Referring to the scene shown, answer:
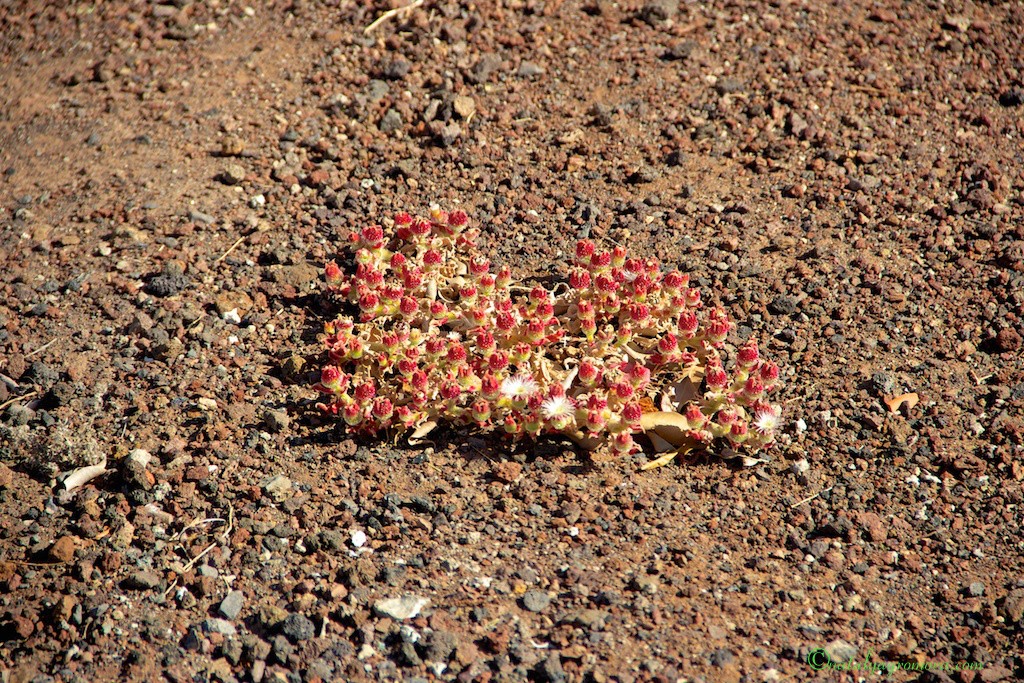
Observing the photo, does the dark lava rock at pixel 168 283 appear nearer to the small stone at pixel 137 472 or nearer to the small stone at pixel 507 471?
the small stone at pixel 137 472

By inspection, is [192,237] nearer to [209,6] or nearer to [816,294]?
[209,6]

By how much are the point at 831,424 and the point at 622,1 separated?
282 centimetres

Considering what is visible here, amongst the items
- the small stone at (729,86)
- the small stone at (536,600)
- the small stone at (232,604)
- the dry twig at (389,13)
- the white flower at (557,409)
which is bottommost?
the small stone at (536,600)

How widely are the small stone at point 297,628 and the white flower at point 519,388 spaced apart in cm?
97

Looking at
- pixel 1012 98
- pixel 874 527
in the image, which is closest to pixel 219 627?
pixel 874 527

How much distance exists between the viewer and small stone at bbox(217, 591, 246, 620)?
255 cm

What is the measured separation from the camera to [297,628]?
8.20 ft

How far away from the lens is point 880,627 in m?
2.58

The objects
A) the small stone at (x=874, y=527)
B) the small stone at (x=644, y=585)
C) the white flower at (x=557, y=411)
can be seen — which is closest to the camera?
the small stone at (x=644, y=585)

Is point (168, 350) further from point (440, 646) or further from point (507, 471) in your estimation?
point (440, 646)

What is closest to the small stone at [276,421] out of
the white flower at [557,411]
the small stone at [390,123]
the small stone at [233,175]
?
the white flower at [557,411]

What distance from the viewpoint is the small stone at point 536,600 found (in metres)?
2.61

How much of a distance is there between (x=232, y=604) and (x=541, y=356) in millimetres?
1329

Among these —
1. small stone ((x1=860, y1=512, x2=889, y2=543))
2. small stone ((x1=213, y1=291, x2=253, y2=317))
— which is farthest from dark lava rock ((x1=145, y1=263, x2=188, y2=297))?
small stone ((x1=860, y1=512, x2=889, y2=543))
